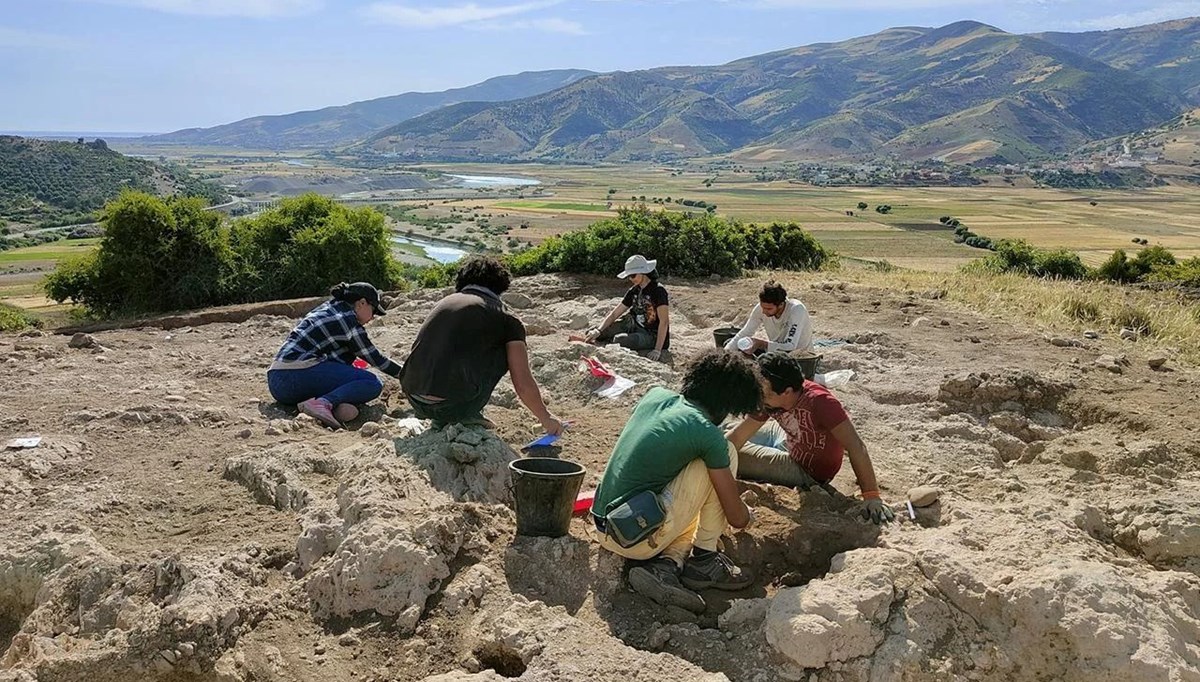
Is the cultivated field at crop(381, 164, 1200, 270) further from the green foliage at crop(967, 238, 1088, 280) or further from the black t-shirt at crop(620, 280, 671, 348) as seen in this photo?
the black t-shirt at crop(620, 280, 671, 348)

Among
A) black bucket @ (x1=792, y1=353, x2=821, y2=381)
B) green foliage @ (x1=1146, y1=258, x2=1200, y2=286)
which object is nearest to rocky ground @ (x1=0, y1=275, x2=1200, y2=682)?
black bucket @ (x1=792, y1=353, x2=821, y2=381)

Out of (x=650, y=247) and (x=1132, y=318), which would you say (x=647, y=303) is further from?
(x=1132, y=318)

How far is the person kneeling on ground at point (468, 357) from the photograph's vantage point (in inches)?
216

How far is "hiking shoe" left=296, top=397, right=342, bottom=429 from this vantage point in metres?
6.55

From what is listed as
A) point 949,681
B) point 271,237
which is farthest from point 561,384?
point 271,237

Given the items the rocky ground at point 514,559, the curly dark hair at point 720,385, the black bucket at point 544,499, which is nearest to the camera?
the rocky ground at point 514,559

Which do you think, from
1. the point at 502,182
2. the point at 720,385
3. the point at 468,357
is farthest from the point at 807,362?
the point at 502,182

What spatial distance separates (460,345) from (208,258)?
11397 millimetres

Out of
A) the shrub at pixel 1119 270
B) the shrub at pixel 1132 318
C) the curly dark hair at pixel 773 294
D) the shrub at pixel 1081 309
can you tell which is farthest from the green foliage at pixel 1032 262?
the curly dark hair at pixel 773 294

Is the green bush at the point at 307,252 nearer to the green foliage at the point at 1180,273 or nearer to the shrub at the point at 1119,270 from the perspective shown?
the green foliage at the point at 1180,273

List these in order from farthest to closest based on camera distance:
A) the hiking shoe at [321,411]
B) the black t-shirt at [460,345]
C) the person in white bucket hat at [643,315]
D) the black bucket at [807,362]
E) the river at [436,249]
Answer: the river at [436,249] → the person in white bucket hat at [643,315] → the black bucket at [807,362] → the hiking shoe at [321,411] → the black t-shirt at [460,345]

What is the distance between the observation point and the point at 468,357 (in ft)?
18.1

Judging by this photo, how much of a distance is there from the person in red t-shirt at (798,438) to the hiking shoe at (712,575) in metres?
0.94

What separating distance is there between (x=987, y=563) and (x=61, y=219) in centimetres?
6486
